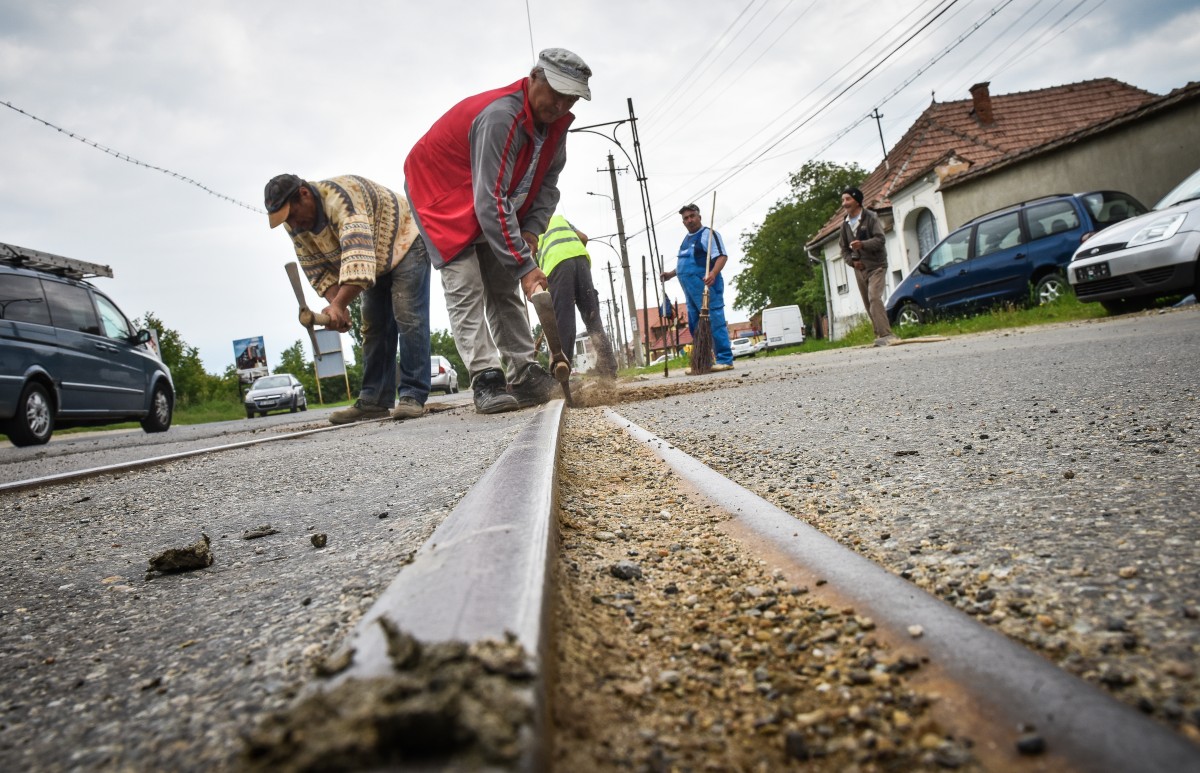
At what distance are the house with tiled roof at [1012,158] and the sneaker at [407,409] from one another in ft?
49.5

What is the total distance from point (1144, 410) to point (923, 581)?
1.69m

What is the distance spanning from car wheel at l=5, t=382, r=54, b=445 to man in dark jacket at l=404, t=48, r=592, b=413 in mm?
5192

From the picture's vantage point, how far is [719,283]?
1079cm

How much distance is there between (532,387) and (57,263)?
12181 millimetres

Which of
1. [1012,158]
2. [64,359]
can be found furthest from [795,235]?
[64,359]

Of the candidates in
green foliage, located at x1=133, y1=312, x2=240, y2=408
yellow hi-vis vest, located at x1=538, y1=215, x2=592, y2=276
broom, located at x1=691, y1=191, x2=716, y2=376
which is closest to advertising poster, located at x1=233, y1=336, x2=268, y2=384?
green foliage, located at x1=133, y1=312, x2=240, y2=408

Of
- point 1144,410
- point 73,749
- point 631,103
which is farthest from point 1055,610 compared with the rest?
point 631,103

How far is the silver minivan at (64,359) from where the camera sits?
736 centimetres

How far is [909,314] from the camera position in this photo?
13.2 metres

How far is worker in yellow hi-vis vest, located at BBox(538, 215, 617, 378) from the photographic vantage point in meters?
7.34

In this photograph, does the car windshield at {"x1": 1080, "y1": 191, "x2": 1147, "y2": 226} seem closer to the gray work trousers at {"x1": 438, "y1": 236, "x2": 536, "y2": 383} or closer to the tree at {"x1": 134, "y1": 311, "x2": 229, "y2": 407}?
the gray work trousers at {"x1": 438, "y1": 236, "x2": 536, "y2": 383}

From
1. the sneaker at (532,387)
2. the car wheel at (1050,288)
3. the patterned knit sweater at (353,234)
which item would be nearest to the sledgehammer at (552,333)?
the sneaker at (532,387)

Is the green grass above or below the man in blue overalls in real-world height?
below

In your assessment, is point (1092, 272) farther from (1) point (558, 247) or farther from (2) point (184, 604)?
(2) point (184, 604)
